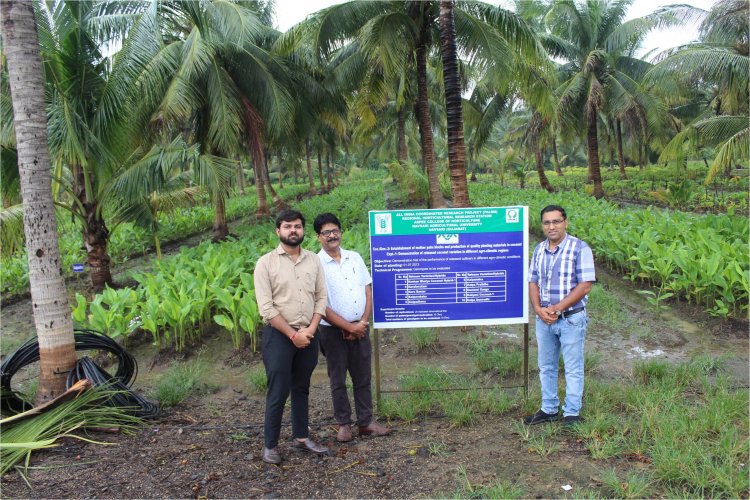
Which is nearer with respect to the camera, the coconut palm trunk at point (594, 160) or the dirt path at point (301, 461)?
the dirt path at point (301, 461)

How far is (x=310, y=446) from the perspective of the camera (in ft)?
12.1

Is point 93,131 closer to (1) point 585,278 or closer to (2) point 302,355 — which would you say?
(2) point 302,355

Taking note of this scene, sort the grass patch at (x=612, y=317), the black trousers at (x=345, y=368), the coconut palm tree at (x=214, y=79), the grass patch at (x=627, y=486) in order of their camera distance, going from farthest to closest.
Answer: the coconut palm tree at (x=214, y=79)
the grass patch at (x=612, y=317)
the black trousers at (x=345, y=368)
the grass patch at (x=627, y=486)

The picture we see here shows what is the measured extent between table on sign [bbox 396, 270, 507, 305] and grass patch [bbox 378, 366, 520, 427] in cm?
82

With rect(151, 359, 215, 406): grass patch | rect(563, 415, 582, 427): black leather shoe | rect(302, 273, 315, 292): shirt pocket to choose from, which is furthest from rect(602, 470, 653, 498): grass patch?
rect(151, 359, 215, 406): grass patch

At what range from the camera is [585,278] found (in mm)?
3686

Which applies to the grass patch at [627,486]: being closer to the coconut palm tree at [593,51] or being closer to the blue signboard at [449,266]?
the blue signboard at [449,266]

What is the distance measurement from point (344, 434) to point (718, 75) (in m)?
15.0

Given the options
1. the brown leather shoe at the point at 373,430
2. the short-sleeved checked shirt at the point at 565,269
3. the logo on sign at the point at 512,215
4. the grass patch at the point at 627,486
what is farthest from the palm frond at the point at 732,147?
the brown leather shoe at the point at 373,430

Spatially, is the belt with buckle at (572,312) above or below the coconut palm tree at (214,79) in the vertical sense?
below

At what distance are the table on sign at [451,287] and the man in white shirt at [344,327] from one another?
21.1 inches

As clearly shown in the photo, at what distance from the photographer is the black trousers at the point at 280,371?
3.50 metres

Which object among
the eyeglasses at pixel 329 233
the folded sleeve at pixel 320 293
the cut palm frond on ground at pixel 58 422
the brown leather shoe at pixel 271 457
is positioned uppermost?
the eyeglasses at pixel 329 233

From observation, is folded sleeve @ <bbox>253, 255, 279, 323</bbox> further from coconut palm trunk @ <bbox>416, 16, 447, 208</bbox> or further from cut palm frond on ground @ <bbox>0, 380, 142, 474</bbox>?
coconut palm trunk @ <bbox>416, 16, 447, 208</bbox>
